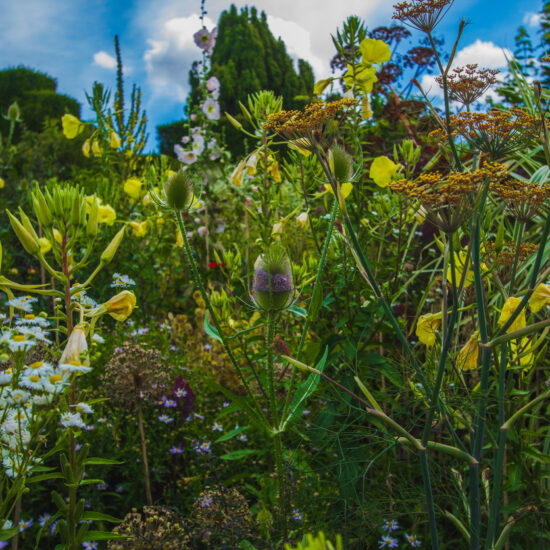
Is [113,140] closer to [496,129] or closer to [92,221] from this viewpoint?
[92,221]

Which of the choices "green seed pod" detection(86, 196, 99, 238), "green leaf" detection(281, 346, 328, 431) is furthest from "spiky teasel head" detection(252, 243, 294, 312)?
"green seed pod" detection(86, 196, 99, 238)

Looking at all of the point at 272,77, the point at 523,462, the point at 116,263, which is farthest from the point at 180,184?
the point at 272,77

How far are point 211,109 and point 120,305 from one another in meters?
3.34

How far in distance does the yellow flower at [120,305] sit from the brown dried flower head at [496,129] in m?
0.93

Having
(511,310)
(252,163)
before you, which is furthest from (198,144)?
(511,310)

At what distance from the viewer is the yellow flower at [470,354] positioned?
1.18 m

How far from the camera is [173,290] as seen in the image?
4.07 m

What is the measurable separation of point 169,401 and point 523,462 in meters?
1.56

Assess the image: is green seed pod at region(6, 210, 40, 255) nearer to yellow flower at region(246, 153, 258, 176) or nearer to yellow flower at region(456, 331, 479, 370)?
yellow flower at region(246, 153, 258, 176)

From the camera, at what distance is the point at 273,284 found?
1.32 metres

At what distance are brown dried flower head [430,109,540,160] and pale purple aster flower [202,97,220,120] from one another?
3.44 m

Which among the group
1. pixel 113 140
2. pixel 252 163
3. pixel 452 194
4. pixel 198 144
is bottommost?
pixel 452 194

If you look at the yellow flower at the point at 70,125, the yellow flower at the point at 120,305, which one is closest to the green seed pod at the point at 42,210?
the yellow flower at the point at 120,305

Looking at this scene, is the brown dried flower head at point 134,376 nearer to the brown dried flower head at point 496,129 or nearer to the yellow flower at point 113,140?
the brown dried flower head at point 496,129
